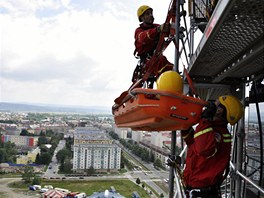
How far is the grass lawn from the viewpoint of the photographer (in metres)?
20.7

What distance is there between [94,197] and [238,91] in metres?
13.0

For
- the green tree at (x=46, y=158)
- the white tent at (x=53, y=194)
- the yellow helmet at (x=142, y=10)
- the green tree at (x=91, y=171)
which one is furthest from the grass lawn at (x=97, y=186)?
the yellow helmet at (x=142, y=10)

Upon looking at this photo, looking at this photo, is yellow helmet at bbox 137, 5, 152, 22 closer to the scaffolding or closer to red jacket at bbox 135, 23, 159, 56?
red jacket at bbox 135, 23, 159, 56

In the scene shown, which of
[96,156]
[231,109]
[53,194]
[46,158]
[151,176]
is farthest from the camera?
[46,158]

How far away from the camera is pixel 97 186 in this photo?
70.3 ft

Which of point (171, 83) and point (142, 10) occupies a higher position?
point (142, 10)

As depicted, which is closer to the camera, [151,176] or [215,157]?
[215,157]

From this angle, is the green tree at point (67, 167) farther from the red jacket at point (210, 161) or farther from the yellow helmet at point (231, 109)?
the yellow helmet at point (231, 109)

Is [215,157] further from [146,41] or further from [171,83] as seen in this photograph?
[146,41]

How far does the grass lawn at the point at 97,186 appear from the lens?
20.7 meters

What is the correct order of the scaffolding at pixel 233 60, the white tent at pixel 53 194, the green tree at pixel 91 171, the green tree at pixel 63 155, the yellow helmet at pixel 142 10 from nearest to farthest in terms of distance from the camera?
the scaffolding at pixel 233 60 → the yellow helmet at pixel 142 10 → the white tent at pixel 53 194 → the green tree at pixel 91 171 → the green tree at pixel 63 155

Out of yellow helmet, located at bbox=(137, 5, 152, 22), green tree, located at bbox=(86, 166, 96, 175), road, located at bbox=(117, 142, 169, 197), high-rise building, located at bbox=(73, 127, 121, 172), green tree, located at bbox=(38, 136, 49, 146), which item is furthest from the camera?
green tree, located at bbox=(38, 136, 49, 146)

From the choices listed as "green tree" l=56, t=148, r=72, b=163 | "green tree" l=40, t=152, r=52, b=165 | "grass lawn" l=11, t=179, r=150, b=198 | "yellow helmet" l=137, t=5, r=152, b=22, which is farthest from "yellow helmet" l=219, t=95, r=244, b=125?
"green tree" l=40, t=152, r=52, b=165

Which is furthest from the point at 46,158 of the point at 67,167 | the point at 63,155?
the point at 67,167
